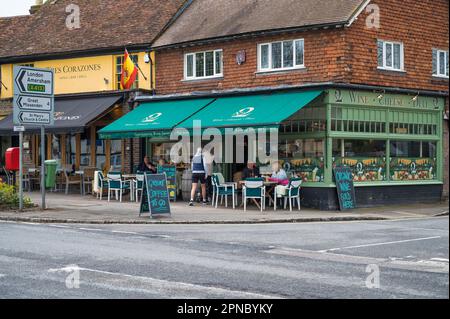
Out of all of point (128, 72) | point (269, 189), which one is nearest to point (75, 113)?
point (128, 72)

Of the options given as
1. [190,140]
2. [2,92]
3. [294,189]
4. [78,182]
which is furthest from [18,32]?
[294,189]

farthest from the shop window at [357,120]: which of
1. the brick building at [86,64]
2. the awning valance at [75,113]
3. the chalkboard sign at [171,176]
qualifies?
the awning valance at [75,113]

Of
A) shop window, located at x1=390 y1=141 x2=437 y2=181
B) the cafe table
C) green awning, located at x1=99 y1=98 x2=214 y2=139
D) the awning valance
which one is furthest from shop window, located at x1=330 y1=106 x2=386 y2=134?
the awning valance

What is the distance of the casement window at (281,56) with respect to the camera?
23.0m

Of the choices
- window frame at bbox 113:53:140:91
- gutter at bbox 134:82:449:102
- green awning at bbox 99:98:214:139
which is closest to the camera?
gutter at bbox 134:82:449:102

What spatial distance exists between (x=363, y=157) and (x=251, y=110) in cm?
393

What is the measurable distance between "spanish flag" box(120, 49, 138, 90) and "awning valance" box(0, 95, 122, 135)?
584 mm

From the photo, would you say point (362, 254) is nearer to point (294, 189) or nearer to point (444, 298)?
point (444, 298)

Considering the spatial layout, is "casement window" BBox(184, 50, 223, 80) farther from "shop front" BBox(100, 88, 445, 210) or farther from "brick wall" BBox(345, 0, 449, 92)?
"brick wall" BBox(345, 0, 449, 92)

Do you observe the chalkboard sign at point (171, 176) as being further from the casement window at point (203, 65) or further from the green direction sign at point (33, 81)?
the green direction sign at point (33, 81)

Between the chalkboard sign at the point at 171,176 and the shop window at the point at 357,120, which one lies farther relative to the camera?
the chalkboard sign at the point at 171,176

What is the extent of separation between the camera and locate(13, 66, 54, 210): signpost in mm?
19594

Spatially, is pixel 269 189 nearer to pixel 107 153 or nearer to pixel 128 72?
pixel 128 72

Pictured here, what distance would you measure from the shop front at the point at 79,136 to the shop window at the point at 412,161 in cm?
1033
